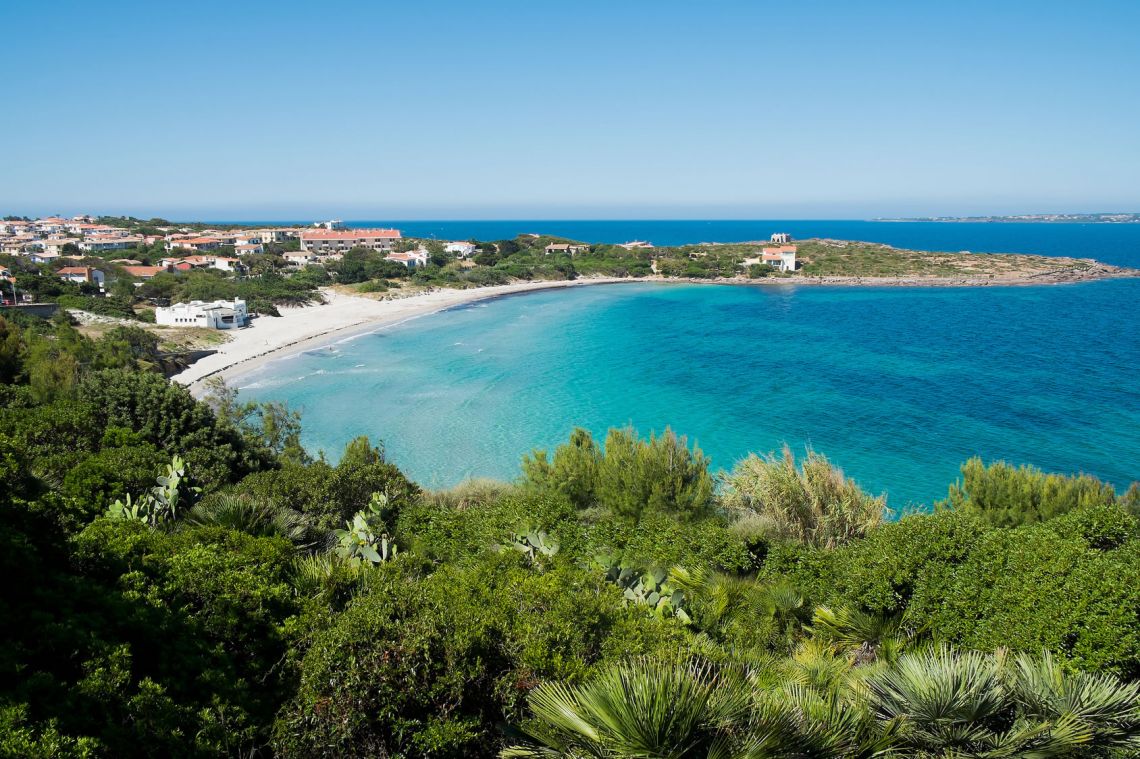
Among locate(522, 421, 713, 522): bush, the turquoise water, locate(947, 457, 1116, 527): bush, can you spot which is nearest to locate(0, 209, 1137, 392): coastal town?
the turquoise water

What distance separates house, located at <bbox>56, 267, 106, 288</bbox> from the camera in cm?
5872

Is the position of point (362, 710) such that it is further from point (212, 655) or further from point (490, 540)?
point (490, 540)

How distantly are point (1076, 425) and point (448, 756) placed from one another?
33.2 m

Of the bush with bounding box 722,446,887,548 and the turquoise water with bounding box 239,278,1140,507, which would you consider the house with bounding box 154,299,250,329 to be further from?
the bush with bounding box 722,446,887,548

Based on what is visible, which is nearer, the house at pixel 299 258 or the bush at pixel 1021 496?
the bush at pixel 1021 496

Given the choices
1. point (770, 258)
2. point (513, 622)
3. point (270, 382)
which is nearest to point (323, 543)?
point (513, 622)

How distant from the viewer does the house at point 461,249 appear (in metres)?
99.4

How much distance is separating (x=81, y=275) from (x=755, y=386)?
59.5 metres

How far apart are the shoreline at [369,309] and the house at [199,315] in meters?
1.33

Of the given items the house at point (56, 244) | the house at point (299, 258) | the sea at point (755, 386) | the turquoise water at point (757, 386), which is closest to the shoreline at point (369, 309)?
the sea at point (755, 386)

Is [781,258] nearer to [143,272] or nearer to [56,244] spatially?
[143,272]

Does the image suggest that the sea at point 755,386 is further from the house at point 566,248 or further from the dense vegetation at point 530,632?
the house at point 566,248

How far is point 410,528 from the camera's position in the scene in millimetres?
11008

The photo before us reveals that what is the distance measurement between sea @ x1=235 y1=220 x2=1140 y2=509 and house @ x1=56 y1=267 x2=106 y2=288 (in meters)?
28.4
